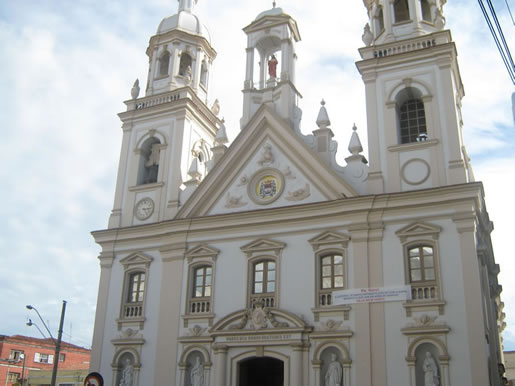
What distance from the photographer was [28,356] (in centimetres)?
5109

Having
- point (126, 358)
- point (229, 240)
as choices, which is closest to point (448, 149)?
point (229, 240)

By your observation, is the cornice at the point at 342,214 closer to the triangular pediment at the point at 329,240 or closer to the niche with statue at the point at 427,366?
the triangular pediment at the point at 329,240

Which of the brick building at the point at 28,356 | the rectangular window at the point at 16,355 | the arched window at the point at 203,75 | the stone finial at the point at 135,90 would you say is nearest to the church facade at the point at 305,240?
the stone finial at the point at 135,90

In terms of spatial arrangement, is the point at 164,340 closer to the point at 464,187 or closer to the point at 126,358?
the point at 126,358

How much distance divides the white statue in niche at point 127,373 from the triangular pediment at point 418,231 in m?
11.5

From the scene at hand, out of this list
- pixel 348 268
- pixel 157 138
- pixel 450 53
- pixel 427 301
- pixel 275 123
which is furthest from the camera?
pixel 157 138

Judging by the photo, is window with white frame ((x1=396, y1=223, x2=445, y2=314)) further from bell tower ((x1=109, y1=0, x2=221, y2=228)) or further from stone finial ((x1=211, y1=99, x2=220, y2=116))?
stone finial ((x1=211, y1=99, x2=220, y2=116))

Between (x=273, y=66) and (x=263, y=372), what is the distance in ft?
44.1

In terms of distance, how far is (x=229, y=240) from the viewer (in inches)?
909

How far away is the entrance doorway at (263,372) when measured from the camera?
21.5 metres

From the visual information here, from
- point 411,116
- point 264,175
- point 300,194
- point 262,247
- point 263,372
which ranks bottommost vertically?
point 263,372

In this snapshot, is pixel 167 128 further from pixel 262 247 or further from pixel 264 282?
pixel 264 282

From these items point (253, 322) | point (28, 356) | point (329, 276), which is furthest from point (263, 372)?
point (28, 356)

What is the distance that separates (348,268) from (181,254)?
6.97m
